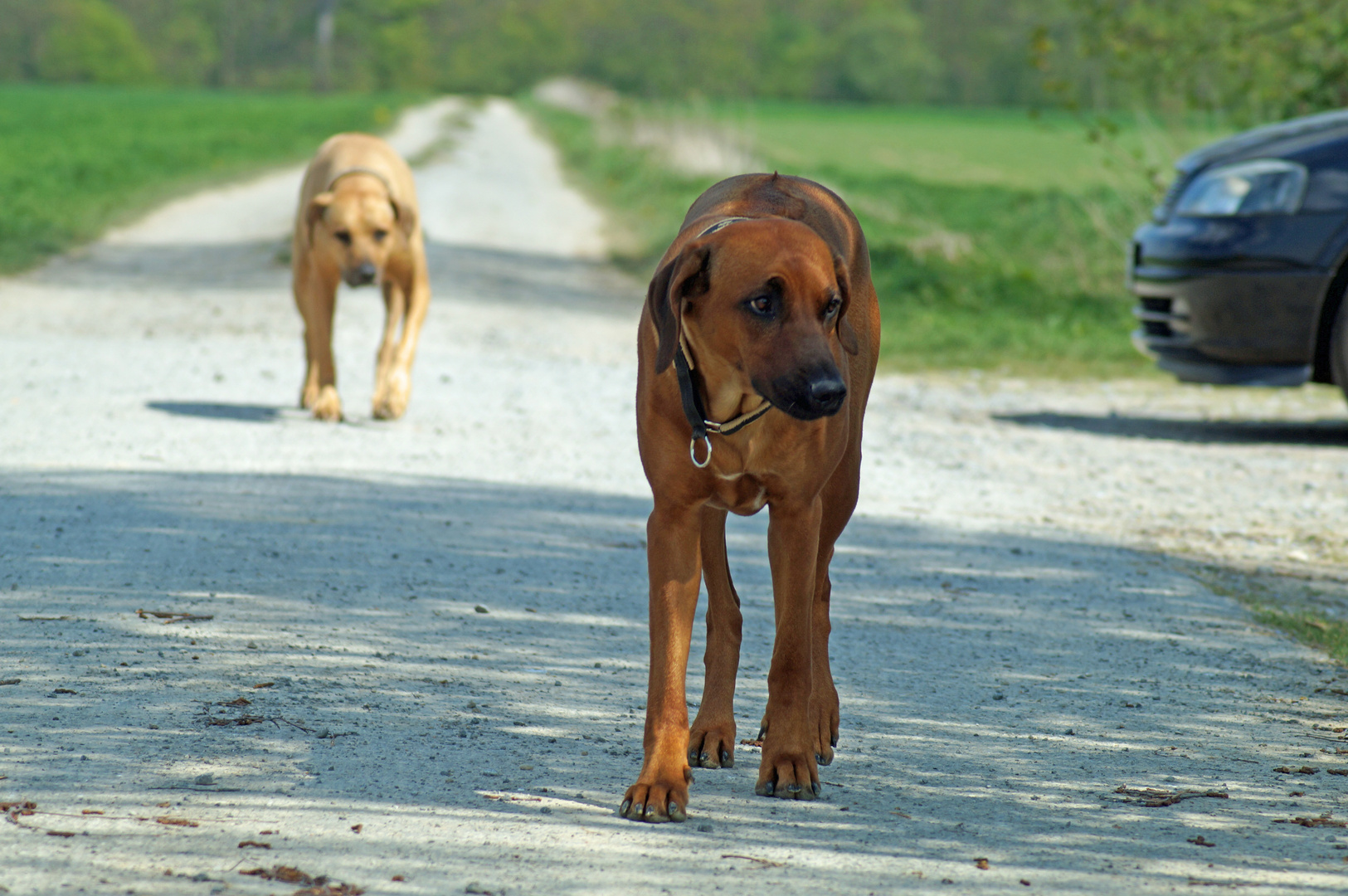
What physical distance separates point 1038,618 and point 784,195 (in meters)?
2.06

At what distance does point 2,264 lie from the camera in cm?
1401

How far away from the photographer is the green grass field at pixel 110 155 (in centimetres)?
1734

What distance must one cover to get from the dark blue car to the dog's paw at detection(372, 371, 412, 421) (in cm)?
444

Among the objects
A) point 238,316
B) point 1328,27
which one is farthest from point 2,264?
point 1328,27

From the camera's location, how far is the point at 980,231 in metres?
20.5

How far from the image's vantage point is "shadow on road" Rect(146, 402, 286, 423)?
7.85 meters

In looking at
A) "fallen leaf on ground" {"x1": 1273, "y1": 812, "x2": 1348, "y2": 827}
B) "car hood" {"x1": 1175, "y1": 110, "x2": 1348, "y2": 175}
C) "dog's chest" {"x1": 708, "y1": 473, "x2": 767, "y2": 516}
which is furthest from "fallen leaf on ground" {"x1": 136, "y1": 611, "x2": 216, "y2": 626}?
"car hood" {"x1": 1175, "y1": 110, "x2": 1348, "y2": 175}

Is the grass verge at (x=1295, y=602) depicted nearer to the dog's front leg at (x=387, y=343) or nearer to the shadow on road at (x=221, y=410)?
the dog's front leg at (x=387, y=343)

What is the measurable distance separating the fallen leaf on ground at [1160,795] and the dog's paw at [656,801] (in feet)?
3.44

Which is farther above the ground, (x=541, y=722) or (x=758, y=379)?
(x=758, y=379)

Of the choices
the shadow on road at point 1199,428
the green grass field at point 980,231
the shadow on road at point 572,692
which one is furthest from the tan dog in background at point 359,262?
the green grass field at point 980,231

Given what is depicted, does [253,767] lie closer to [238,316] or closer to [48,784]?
[48,784]

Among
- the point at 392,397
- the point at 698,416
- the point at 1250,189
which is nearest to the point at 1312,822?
the point at 698,416

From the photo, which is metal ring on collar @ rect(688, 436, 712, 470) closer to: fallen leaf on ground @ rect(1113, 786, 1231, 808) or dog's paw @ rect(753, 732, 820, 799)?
Result: dog's paw @ rect(753, 732, 820, 799)
